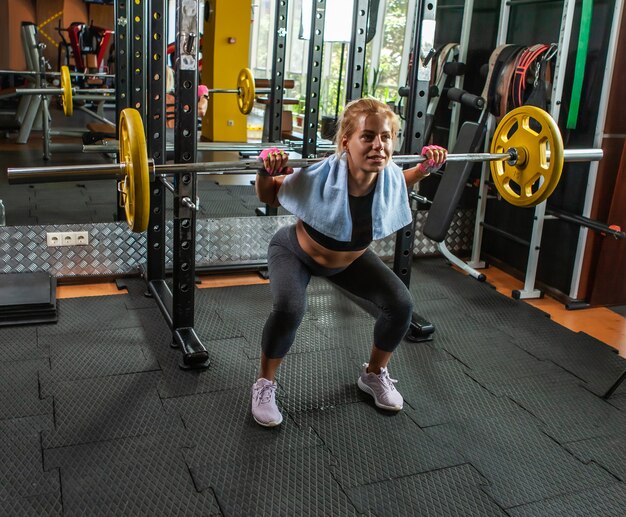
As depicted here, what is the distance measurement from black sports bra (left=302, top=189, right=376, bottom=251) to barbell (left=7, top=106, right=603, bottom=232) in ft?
0.65

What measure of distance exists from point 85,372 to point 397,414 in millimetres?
1169

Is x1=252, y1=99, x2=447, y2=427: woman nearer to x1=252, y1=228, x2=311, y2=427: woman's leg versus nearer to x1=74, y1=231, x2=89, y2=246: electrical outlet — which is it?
x1=252, y1=228, x2=311, y2=427: woman's leg

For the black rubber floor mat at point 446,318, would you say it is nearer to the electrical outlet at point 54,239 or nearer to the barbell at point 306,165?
the barbell at point 306,165

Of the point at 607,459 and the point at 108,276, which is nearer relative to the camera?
the point at 607,459

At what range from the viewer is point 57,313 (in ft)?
9.71

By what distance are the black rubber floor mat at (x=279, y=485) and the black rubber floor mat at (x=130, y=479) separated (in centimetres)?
5

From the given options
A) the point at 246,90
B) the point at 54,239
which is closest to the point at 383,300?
the point at 54,239

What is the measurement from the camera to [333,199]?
203cm

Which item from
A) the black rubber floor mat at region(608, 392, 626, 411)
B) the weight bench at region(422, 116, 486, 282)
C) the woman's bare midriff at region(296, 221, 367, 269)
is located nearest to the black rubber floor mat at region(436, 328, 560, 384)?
the black rubber floor mat at region(608, 392, 626, 411)

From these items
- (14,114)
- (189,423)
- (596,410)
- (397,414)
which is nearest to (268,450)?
(189,423)

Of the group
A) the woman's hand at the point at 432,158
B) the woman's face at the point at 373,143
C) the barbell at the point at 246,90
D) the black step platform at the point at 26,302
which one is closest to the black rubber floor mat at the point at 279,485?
the woman's face at the point at 373,143

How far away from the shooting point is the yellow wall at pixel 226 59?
6484 millimetres

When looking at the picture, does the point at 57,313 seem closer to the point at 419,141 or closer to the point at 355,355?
the point at 355,355

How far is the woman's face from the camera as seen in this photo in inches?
77.6
